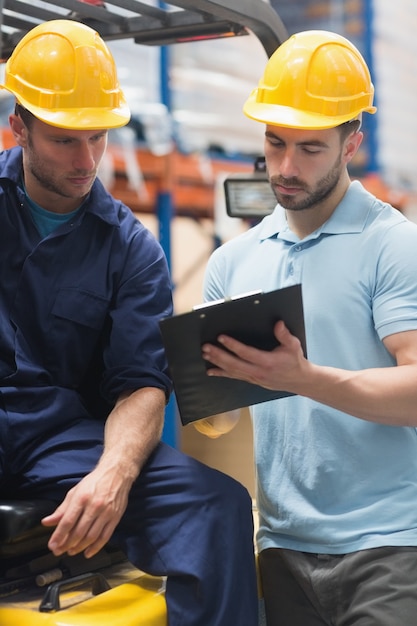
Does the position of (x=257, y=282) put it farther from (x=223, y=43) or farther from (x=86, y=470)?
(x=223, y=43)

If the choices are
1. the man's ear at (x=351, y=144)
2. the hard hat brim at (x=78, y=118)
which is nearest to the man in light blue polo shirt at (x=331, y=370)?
the man's ear at (x=351, y=144)

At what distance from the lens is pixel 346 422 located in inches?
88.7

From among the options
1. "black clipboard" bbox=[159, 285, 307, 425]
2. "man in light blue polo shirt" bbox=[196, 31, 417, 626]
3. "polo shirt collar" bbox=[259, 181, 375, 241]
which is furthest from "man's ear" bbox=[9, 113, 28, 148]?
"black clipboard" bbox=[159, 285, 307, 425]

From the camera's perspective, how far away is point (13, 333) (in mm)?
2293

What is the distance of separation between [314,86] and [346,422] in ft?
2.70

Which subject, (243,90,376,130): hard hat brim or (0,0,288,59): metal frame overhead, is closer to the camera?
(243,90,376,130): hard hat brim

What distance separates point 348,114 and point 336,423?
75 cm

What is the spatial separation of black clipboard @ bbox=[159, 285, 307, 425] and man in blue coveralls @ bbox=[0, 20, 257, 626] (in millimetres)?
207

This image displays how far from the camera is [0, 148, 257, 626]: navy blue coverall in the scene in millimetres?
2090

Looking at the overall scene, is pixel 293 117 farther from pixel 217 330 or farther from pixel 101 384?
pixel 101 384

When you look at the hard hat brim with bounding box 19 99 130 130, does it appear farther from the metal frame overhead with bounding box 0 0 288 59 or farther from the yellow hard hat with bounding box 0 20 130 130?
the metal frame overhead with bounding box 0 0 288 59

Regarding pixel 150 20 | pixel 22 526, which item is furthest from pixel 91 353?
pixel 150 20

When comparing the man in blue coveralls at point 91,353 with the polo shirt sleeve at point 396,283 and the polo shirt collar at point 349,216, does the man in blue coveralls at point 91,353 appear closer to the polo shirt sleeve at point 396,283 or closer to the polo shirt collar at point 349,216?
the polo shirt collar at point 349,216

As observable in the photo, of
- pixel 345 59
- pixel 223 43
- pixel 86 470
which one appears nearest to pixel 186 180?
pixel 223 43
